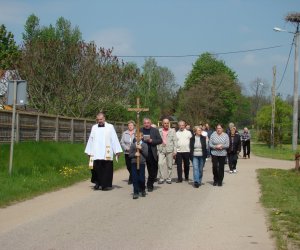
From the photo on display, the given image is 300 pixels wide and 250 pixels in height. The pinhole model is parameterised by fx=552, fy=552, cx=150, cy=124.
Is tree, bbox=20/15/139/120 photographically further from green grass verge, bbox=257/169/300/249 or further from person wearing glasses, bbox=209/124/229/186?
person wearing glasses, bbox=209/124/229/186

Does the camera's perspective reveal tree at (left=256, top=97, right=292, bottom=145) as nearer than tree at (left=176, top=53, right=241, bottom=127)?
Yes

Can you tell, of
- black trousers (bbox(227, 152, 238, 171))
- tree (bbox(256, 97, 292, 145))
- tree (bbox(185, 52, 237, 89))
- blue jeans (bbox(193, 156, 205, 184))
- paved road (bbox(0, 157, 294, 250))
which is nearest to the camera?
paved road (bbox(0, 157, 294, 250))

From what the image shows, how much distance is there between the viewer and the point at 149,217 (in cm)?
935

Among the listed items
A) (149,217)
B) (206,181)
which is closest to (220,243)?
(149,217)

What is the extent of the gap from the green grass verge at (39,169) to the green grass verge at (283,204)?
5.00 metres

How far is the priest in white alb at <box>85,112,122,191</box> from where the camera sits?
13.3 meters

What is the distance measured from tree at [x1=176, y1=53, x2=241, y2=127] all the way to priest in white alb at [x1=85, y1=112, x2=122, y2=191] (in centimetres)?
4585

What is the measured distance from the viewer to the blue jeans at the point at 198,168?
47.4ft

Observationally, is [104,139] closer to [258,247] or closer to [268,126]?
[258,247]

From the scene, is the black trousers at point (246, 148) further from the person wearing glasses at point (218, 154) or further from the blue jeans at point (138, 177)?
the blue jeans at point (138, 177)

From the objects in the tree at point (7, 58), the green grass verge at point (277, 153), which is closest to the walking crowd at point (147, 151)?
the green grass verge at point (277, 153)

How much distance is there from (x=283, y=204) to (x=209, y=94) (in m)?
60.1

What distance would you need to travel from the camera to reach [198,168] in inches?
577

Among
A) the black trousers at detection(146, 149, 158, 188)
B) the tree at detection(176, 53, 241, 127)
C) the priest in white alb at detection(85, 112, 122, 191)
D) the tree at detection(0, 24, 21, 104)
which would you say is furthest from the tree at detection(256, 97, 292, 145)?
the priest in white alb at detection(85, 112, 122, 191)
